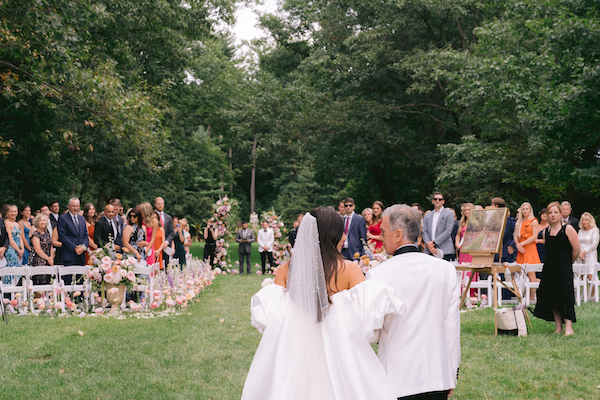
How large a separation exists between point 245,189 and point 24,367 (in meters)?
67.8

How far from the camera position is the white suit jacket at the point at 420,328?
3.51 m

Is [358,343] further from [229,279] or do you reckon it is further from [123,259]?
[229,279]

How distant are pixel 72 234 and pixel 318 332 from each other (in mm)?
9293

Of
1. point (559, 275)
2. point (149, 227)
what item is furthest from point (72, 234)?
point (559, 275)

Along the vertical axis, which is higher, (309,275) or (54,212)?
(54,212)

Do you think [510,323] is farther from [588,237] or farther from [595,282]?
[588,237]

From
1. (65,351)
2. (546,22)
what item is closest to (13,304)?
(65,351)

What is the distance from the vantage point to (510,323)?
8258 millimetres

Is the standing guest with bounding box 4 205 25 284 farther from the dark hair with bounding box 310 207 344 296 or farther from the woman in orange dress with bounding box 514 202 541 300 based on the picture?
the woman in orange dress with bounding box 514 202 541 300

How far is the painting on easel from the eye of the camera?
8898 millimetres

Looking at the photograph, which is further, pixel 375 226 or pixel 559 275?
pixel 375 226

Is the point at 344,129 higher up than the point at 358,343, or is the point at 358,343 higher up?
the point at 344,129

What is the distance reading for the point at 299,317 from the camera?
342 centimetres

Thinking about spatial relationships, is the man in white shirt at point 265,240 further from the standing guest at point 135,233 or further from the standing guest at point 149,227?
the standing guest at point 135,233
